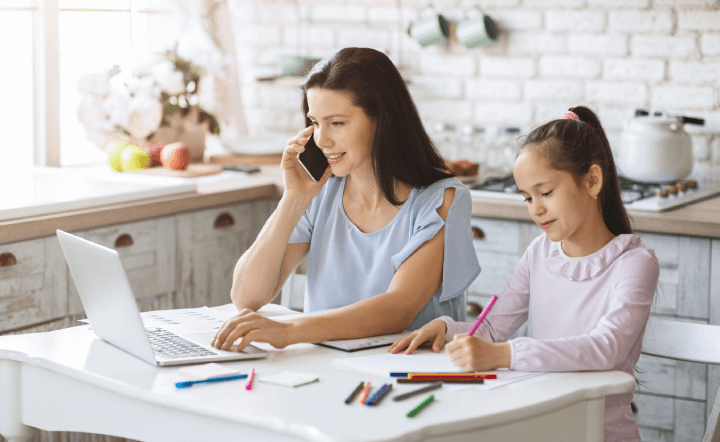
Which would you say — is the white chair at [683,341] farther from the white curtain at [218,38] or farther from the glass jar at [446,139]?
the white curtain at [218,38]

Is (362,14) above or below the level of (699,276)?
above

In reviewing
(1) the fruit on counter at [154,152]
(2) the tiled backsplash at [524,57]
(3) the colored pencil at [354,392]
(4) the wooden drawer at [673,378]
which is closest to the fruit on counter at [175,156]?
(1) the fruit on counter at [154,152]

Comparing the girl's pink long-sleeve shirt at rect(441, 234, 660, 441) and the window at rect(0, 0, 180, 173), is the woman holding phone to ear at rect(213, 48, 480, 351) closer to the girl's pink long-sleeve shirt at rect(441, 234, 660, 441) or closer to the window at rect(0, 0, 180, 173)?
the girl's pink long-sleeve shirt at rect(441, 234, 660, 441)

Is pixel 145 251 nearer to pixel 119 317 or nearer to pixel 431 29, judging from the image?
pixel 119 317

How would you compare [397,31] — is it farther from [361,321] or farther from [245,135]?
[361,321]

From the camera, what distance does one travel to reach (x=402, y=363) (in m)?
1.35

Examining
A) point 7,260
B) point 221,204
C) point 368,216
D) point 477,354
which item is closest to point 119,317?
point 477,354

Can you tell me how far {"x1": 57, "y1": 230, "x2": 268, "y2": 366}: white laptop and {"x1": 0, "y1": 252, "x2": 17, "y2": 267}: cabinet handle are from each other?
738 millimetres

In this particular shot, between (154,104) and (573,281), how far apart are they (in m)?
1.83

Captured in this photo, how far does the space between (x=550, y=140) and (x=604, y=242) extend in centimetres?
22

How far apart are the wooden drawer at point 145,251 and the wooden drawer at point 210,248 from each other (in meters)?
0.04

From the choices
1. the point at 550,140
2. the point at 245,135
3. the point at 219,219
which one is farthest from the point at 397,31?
the point at 550,140

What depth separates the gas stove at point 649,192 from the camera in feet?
7.70

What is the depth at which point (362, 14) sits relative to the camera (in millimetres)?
3275
